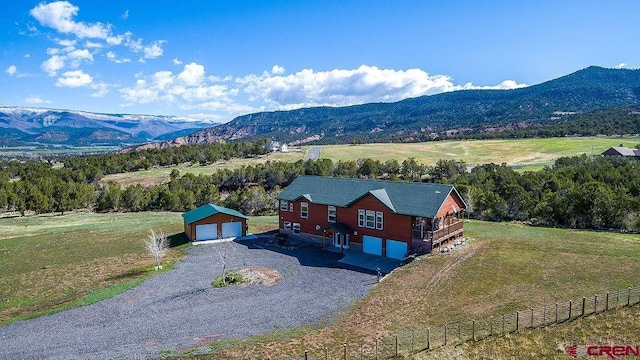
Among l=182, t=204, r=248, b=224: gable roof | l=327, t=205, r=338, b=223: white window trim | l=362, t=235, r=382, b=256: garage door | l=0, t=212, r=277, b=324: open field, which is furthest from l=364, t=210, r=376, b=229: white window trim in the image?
l=0, t=212, r=277, b=324: open field

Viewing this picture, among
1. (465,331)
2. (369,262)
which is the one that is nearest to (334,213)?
(369,262)

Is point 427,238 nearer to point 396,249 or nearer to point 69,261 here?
point 396,249

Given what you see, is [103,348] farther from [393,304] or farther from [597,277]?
[597,277]

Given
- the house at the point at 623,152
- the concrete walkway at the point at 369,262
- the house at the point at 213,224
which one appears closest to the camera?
the concrete walkway at the point at 369,262

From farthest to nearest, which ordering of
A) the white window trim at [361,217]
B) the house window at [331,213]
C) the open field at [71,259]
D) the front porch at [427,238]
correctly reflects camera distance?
the house window at [331,213] → the white window trim at [361,217] → the front porch at [427,238] → the open field at [71,259]

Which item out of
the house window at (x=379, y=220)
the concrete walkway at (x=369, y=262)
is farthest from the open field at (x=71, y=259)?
the house window at (x=379, y=220)

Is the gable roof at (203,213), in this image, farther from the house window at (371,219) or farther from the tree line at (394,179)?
the tree line at (394,179)

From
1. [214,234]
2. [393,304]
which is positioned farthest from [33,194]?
[393,304]
